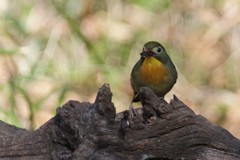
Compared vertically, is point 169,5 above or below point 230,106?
above

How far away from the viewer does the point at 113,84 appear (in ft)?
19.0

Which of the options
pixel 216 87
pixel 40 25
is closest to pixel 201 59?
pixel 216 87

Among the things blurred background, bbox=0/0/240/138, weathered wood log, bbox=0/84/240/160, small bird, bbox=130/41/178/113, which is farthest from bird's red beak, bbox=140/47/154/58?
blurred background, bbox=0/0/240/138

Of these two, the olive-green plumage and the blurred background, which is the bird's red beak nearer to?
the olive-green plumage

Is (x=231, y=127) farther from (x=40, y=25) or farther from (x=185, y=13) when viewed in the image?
(x=40, y=25)

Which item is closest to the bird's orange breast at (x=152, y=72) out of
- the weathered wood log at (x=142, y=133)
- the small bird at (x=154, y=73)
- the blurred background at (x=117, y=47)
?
the small bird at (x=154, y=73)

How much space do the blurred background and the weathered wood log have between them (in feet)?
6.89

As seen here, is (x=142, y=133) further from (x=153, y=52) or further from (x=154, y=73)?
(x=153, y=52)

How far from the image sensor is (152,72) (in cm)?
410

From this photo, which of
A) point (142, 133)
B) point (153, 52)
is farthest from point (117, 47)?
point (142, 133)

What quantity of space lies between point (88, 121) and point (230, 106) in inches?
107

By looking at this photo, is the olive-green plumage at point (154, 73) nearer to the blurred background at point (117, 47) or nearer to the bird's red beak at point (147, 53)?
the bird's red beak at point (147, 53)

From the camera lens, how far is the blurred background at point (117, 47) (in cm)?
573

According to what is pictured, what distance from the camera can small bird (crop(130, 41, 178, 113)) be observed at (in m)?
4.08
